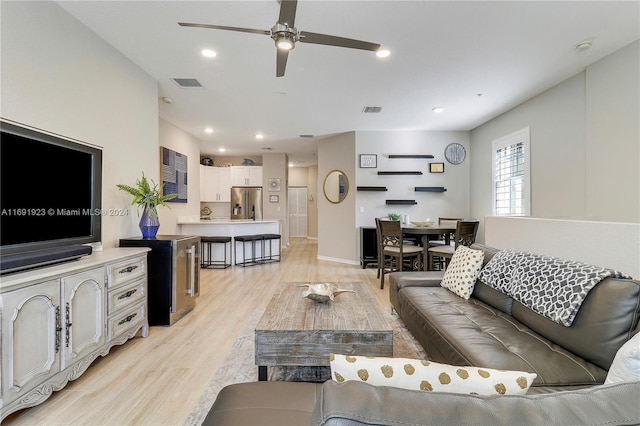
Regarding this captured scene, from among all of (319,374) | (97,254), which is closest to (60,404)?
(97,254)

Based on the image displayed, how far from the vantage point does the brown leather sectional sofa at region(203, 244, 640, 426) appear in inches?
20.4

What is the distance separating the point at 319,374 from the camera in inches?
82.1

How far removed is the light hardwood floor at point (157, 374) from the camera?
167 cm

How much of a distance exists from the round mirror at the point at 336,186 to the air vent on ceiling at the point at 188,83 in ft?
11.1

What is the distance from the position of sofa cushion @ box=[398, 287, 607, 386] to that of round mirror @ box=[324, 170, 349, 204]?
401cm

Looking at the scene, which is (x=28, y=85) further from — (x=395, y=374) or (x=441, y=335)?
(x=441, y=335)

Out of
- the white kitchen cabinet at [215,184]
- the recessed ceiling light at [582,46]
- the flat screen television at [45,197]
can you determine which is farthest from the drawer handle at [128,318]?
the white kitchen cabinet at [215,184]

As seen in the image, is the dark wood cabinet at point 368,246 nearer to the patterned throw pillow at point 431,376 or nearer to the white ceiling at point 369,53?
the white ceiling at point 369,53

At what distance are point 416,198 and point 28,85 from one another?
231 inches

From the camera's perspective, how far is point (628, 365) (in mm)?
894

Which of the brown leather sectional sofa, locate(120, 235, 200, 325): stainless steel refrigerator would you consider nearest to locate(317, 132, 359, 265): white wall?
the brown leather sectional sofa

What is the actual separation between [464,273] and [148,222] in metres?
3.10

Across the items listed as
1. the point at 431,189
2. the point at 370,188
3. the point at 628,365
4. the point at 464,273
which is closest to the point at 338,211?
the point at 370,188

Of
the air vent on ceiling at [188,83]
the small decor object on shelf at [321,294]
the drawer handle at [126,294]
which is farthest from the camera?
the air vent on ceiling at [188,83]
